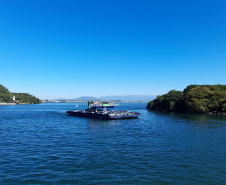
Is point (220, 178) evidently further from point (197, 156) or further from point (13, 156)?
point (13, 156)

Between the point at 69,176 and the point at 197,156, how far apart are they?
15732 mm

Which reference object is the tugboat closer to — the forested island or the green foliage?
the forested island

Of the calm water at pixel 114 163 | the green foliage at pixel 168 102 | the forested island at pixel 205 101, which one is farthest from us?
the green foliage at pixel 168 102

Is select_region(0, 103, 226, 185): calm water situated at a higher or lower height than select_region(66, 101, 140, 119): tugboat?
lower

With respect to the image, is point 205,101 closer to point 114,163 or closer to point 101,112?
point 101,112

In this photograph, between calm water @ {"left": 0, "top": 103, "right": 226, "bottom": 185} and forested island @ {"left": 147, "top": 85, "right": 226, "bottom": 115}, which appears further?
forested island @ {"left": 147, "top": 85, "right": 226, "bottom": 115}

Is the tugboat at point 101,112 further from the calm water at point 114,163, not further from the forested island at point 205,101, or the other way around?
the calm water at point 114,163

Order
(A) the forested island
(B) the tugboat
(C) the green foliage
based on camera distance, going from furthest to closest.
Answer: (C) the green foliage
(A) the forested island
(B) the tugboat

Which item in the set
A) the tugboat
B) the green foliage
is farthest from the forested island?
the tugboat

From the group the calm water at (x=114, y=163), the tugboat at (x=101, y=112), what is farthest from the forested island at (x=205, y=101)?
the calm water at (x=114, y=163)

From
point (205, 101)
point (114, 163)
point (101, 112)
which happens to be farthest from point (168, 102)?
point (114, 163)

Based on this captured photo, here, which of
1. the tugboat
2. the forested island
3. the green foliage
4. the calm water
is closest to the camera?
the calm water

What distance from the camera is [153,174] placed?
54.2ft

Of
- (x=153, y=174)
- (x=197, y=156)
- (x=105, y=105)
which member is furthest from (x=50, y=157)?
(x=105, y=105)
